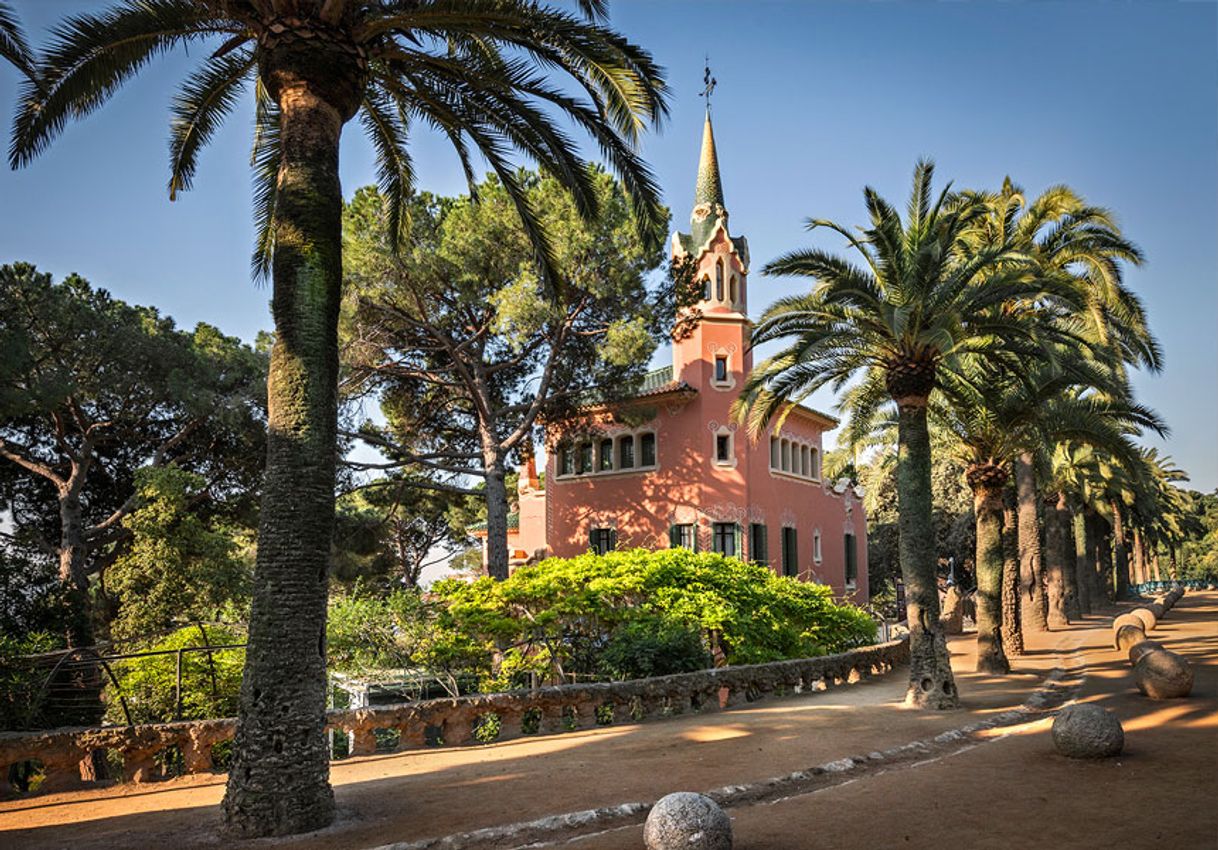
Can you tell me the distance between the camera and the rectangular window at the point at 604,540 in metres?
30.9

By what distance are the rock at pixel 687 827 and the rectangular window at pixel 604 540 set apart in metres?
24.4

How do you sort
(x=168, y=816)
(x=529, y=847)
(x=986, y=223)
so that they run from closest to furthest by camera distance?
(x=529, y=847)
(x=168, y=816)
(x=986, y=223)

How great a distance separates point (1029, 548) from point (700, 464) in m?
11.0

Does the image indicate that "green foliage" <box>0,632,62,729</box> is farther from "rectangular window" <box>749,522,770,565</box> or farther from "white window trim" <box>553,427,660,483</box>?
"rectangular window" <box>749,522,770,565</box>

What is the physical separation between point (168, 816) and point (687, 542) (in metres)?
22.2

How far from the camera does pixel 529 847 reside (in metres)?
6.94

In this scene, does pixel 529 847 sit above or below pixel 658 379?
below

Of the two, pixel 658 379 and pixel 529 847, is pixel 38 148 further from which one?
pixel 658 379

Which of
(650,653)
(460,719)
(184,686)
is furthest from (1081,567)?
(184,686)

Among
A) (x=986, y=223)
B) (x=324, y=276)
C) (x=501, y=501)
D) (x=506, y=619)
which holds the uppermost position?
(x=986, y=223)

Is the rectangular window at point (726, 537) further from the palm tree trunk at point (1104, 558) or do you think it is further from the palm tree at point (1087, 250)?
the palm tree trunk at point (1104, 558)

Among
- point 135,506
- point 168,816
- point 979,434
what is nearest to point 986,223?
point 979,434

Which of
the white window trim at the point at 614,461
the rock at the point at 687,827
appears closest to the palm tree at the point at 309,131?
the rock at the point at 687,827

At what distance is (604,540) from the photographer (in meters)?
31.2
